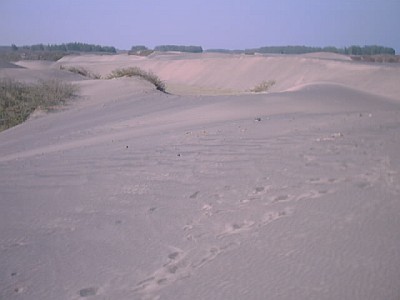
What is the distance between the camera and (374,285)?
10.4 feet

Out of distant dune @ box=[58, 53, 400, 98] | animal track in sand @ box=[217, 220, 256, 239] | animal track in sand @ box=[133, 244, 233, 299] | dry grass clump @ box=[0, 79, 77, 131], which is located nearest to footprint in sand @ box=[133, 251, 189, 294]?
animal track in sand @ box=[133, 244, 233, 299]

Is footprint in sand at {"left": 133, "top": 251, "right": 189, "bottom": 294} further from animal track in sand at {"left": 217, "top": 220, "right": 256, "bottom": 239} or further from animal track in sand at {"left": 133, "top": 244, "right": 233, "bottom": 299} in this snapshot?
animal track in sand at {"left": 217, "top": 220, "right": 256, "bottom": 239}

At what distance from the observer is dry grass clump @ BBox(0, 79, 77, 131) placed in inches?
786

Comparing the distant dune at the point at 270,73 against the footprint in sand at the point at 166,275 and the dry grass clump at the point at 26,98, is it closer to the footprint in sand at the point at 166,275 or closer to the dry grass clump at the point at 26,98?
the dry grass clump at the point at 26,98

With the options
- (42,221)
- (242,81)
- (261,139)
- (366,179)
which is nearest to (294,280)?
(366,179)

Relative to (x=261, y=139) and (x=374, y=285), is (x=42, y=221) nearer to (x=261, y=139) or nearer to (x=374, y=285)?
(x=374, y=285)

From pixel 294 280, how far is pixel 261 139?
4479mm

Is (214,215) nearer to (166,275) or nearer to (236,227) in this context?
(236,227)

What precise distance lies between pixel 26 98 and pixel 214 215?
19.7 meters

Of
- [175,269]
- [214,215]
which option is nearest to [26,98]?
[214,215]

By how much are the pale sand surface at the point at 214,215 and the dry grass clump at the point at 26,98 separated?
1249cm

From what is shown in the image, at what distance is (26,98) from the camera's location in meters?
22.2

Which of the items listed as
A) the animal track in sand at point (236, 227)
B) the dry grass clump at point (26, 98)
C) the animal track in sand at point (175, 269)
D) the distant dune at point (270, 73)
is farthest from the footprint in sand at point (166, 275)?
the distant dune at point (270, 73)

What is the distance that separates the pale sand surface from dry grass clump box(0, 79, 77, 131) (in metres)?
12.5
